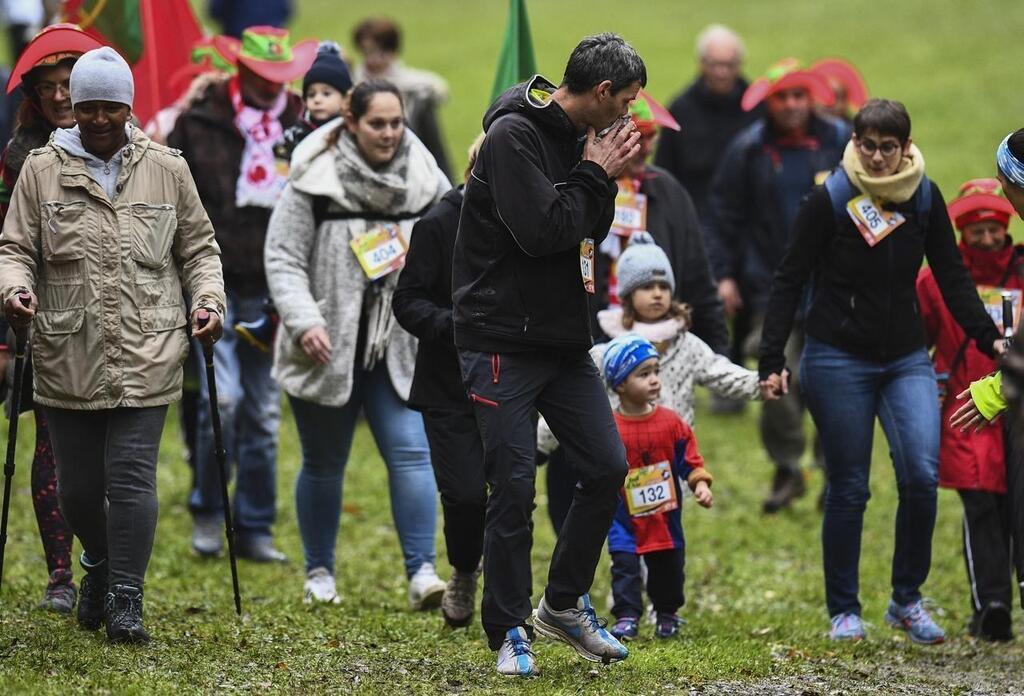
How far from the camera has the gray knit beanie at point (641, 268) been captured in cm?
838

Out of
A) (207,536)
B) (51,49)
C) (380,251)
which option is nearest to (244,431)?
(207,536)

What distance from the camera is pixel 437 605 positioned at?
29.0 feet

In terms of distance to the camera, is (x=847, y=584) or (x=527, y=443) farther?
(x=847, y=584)

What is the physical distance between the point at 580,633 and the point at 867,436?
6.70 ft

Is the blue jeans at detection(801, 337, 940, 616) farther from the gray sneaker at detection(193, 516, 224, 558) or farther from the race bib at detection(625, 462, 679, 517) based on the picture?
the gray sneaker at detection(193, 516, 224, 558)

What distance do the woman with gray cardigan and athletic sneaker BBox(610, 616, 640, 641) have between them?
3.34ft

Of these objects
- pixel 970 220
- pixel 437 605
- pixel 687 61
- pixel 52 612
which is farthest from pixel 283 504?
pixel 687 61

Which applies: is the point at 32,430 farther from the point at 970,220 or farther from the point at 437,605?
the point at 970,220

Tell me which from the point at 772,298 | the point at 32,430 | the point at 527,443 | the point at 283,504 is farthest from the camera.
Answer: the point at 32,430

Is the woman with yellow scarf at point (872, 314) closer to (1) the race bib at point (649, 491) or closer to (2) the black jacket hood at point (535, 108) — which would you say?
(1) the race bib at point (649, 491)

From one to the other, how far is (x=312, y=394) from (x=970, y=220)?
330 cm

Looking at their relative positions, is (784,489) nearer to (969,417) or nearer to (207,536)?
(207,536)

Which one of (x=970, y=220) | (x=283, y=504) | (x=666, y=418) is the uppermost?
(x=970, y=220)

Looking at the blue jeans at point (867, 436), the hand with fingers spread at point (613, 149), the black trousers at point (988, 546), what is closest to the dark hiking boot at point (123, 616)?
the hand with fingers spread at point (613, 149)
